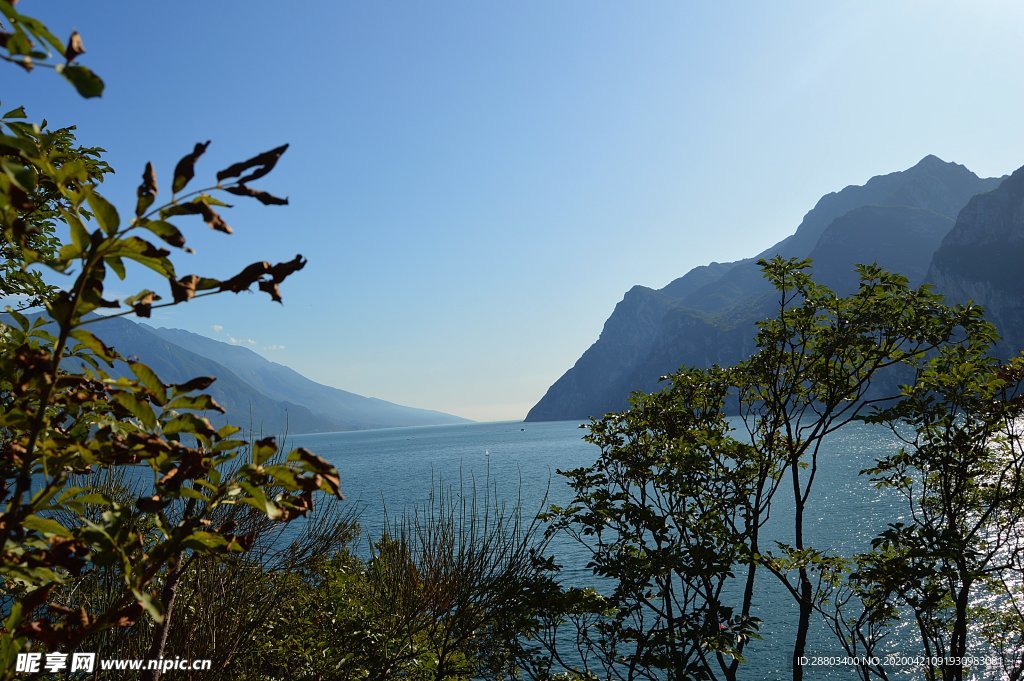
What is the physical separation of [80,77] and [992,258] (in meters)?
201

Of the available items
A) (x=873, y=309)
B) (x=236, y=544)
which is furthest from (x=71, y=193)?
(x=873, y=309)

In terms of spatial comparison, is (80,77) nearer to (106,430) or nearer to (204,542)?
(106,430)

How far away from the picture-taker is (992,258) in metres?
150

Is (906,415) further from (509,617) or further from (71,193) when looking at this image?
(71,193)

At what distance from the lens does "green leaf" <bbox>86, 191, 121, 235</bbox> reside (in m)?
0.99

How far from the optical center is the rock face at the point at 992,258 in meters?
140

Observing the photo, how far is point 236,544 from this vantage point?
4.05 feet

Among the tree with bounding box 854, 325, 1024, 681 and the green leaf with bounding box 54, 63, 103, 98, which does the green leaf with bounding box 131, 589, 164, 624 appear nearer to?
the green leaf with bounding box 54, 63, 103, 98

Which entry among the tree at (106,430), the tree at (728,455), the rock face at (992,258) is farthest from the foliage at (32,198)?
the rock face at (992,258)

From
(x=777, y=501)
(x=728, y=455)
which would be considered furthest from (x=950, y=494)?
(x=777, y=501)

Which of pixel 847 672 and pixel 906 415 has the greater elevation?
pixel 906 415

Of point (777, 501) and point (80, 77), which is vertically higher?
point (80, 77)

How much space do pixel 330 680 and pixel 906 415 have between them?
734cm

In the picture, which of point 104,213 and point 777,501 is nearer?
point 104,213
